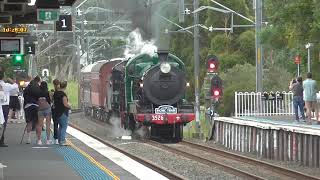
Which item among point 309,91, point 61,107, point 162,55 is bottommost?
point 61,107

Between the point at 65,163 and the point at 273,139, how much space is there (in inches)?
250

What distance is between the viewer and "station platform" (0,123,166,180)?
1263cm

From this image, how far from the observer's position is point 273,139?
61.5 feet

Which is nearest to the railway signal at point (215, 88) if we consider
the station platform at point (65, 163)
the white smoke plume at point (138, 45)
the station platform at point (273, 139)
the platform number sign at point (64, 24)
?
the station platform at point (273, 139)

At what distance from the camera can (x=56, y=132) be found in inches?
757

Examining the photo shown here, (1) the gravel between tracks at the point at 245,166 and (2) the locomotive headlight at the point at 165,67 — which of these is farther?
(2) the locomotive headlight at the point at 165,67

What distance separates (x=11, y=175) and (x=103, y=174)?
5.30 ft

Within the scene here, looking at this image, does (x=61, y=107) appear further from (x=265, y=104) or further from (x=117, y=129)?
(x=265, y=104)

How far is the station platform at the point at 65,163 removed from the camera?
12.6 metres

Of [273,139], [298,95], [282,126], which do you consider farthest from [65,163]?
[298,95]

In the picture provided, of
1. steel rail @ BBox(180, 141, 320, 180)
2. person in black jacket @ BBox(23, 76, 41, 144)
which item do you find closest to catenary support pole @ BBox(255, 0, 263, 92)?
steel rail @ BBox(180, 141, 320, 180)

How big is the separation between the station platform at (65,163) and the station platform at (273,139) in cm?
388

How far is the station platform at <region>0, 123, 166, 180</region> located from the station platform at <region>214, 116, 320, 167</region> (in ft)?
12.7

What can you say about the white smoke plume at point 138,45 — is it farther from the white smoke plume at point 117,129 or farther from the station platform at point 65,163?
the station platform at point 65,163
